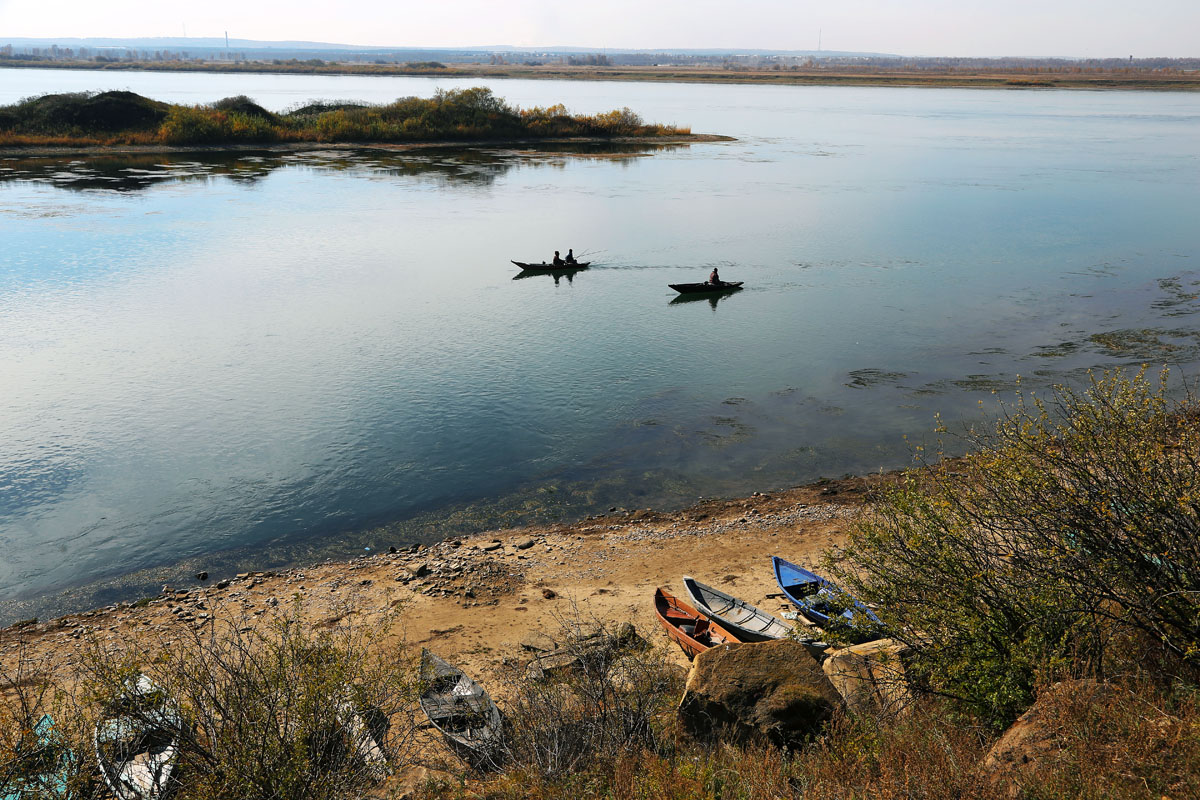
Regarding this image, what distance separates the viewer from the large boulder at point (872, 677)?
32.4ft

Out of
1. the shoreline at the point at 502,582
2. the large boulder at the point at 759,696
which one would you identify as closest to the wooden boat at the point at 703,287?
the shoreline at the point at 502,582

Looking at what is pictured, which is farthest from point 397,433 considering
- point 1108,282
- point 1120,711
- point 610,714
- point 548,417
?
point 1108,282

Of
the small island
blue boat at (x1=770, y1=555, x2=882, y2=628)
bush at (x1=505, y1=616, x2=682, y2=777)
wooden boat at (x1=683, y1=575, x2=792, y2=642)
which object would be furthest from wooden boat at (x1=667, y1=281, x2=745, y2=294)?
the small island

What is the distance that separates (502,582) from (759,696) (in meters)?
7.23

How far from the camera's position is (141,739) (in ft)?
29.7

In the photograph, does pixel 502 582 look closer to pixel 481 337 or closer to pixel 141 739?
pixel 141 739

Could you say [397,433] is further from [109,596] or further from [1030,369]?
[1030,369]

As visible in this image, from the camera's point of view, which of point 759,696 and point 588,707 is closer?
point 759,696

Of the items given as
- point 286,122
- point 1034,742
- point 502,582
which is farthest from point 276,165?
point 1034,742

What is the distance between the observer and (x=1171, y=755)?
278 inches

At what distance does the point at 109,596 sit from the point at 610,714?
449 inches

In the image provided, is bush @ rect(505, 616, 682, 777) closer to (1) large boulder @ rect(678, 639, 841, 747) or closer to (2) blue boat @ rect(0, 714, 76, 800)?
(1) large boulder @ rect(678, 639, 841, 747)

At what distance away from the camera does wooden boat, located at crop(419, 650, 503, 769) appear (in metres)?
10.5

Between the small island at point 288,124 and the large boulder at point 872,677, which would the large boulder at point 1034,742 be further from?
the small island at point 288,124
